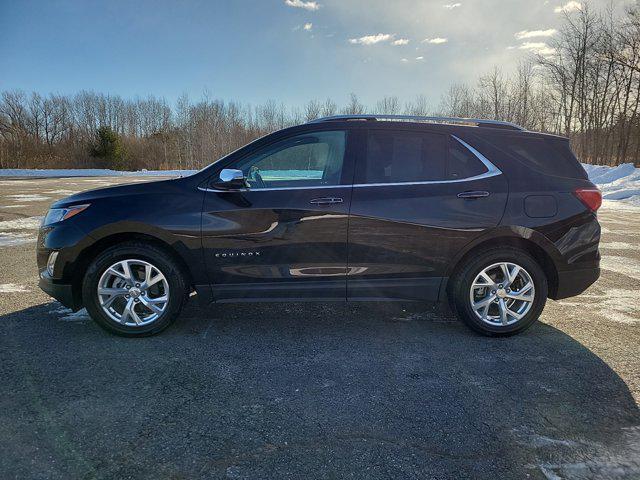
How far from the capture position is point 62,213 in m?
3.77

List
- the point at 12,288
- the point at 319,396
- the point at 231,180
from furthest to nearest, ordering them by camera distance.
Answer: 1. the point at 12,288
2. the point at 231,180
3. the point at 319,396

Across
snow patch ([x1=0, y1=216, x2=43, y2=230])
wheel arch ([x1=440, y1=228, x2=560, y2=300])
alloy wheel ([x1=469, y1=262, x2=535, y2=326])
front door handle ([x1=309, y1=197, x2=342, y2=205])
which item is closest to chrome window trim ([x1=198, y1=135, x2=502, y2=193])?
front door handle ([x1=309, y1=197, x2=342, y2=205])

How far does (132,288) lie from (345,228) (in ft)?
6.37

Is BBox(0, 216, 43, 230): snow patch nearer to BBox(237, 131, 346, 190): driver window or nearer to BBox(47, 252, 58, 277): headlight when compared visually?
BBox(47, 252, 58, 277): headlight

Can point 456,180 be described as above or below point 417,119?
below

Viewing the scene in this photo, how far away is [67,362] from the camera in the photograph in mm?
3320

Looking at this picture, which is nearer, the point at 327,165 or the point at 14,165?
the point at 327,165

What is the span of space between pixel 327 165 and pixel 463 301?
5.67ft

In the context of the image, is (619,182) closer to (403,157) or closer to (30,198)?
(403,157)

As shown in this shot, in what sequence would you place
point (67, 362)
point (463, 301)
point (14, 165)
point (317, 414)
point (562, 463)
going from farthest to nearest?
1. point (14, 165)
2. point (463, 301)
3. point (67, 362)
4. point (317, 414)
5. point (562, 463)

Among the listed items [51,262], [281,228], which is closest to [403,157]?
[281,228]

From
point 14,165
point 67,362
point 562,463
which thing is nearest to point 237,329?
point 67,362

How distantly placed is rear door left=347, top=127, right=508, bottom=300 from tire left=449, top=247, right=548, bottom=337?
0.21m

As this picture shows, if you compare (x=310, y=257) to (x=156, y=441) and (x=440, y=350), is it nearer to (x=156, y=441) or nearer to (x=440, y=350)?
(x=440, y=350)
